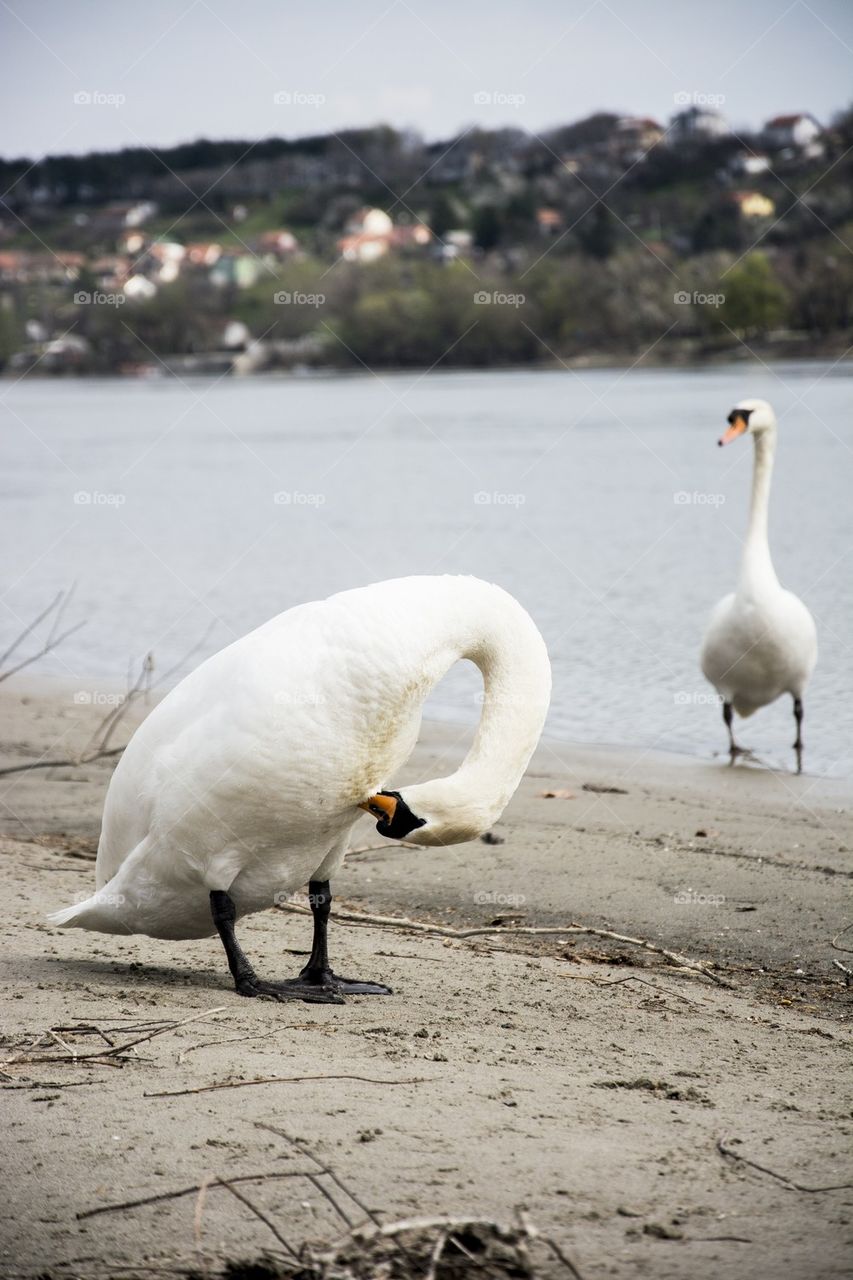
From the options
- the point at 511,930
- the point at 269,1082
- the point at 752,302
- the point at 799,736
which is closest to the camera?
the point at 269,1082

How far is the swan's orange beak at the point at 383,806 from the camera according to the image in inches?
177

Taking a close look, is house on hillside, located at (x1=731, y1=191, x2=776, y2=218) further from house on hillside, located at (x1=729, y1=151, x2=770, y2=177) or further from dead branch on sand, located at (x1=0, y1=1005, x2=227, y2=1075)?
dead branch on sand, located at (x1=0, y1=1005, x2=227, y2=1075)

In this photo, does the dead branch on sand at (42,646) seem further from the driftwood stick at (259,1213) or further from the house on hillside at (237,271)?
the house on hillside at (237,271)

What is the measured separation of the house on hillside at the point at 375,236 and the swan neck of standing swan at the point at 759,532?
71987 mm

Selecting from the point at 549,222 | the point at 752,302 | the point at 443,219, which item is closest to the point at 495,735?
the point at 752,302

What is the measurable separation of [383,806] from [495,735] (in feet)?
1.53

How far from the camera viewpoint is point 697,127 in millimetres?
101938

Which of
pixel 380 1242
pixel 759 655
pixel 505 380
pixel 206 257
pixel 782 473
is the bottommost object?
pixel 380 1242

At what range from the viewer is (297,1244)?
2953mm

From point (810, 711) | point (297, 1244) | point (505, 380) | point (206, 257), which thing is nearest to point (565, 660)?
point (810, 711)

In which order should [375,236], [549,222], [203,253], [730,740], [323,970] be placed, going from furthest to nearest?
1. [549,222]
2. [375,236]
3. [203,253]
4. [730,740]
5. [323,970]

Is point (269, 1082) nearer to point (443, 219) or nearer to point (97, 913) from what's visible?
point (97, 913)

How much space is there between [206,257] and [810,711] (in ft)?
264

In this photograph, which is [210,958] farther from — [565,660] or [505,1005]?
[565,660]
